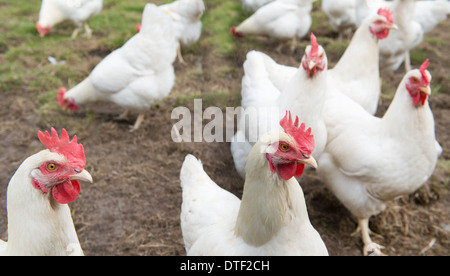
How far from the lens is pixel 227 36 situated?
21.8 feet

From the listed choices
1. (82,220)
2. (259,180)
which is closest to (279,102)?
(259,180)

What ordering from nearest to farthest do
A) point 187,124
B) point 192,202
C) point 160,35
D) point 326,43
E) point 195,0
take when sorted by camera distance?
point 192,202 < point 160,35 < point 187,124 < point 195,0 < point 326,43

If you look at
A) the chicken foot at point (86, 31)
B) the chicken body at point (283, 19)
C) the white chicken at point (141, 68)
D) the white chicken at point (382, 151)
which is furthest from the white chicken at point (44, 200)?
the chicken foot at point (86, 31)

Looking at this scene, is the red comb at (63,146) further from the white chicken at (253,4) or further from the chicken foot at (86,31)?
the white chicken at (253,4)

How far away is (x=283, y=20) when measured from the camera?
19.6 feet

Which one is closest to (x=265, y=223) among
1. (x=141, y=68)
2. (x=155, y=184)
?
(x=155, y=184)

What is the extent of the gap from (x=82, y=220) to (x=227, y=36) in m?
4.36

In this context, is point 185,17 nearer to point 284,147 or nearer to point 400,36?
point 400,36

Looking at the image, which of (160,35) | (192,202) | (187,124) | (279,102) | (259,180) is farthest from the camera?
(187,124)

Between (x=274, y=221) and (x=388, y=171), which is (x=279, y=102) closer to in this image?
(x=388, y=171)

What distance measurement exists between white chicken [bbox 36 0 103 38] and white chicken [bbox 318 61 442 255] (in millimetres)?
4886

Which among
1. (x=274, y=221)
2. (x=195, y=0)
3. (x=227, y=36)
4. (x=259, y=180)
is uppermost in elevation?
(x=259, y=180)

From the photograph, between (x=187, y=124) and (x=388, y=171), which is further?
(x=187, y=124)
